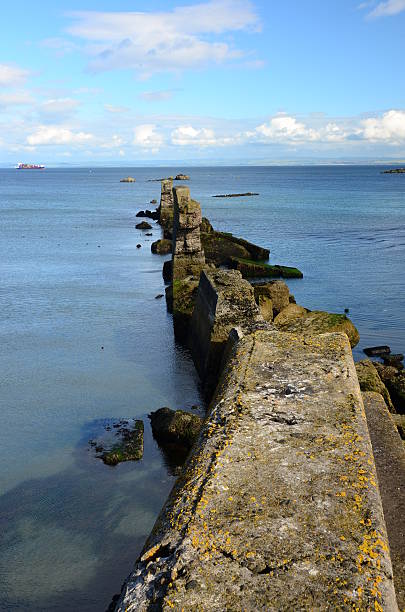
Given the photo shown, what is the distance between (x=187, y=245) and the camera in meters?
21.9

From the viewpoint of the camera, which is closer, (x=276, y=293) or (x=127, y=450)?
(x=127, y=450)

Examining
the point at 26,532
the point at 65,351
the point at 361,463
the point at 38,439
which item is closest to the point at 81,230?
the point at 65,351

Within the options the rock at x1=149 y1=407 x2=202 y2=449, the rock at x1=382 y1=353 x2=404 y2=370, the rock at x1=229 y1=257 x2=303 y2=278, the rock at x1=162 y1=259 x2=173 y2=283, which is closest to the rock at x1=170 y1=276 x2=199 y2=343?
the rock at x1=382 y1=353 x2=404 y2=370

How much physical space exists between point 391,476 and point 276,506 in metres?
2.61

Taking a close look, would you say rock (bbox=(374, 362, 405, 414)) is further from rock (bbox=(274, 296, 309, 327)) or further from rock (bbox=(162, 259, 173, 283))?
rock (bbox=(162, 259, 173, 283))

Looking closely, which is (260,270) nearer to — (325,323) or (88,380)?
(325,323)

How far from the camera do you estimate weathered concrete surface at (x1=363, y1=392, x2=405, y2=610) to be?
4908 millimetres

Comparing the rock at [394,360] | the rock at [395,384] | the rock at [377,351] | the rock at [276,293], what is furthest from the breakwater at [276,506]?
the rock at [276,293]

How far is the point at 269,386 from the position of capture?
589 centimetres

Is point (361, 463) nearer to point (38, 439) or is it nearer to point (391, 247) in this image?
point (38, 439)

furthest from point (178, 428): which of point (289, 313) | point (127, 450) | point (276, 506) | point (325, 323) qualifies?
point (289, 313)

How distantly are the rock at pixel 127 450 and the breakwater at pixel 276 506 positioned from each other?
15.4ft

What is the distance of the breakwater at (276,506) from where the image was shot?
11.3 feet

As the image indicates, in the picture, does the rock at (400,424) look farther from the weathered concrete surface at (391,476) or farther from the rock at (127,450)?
the rock at (127,450)
